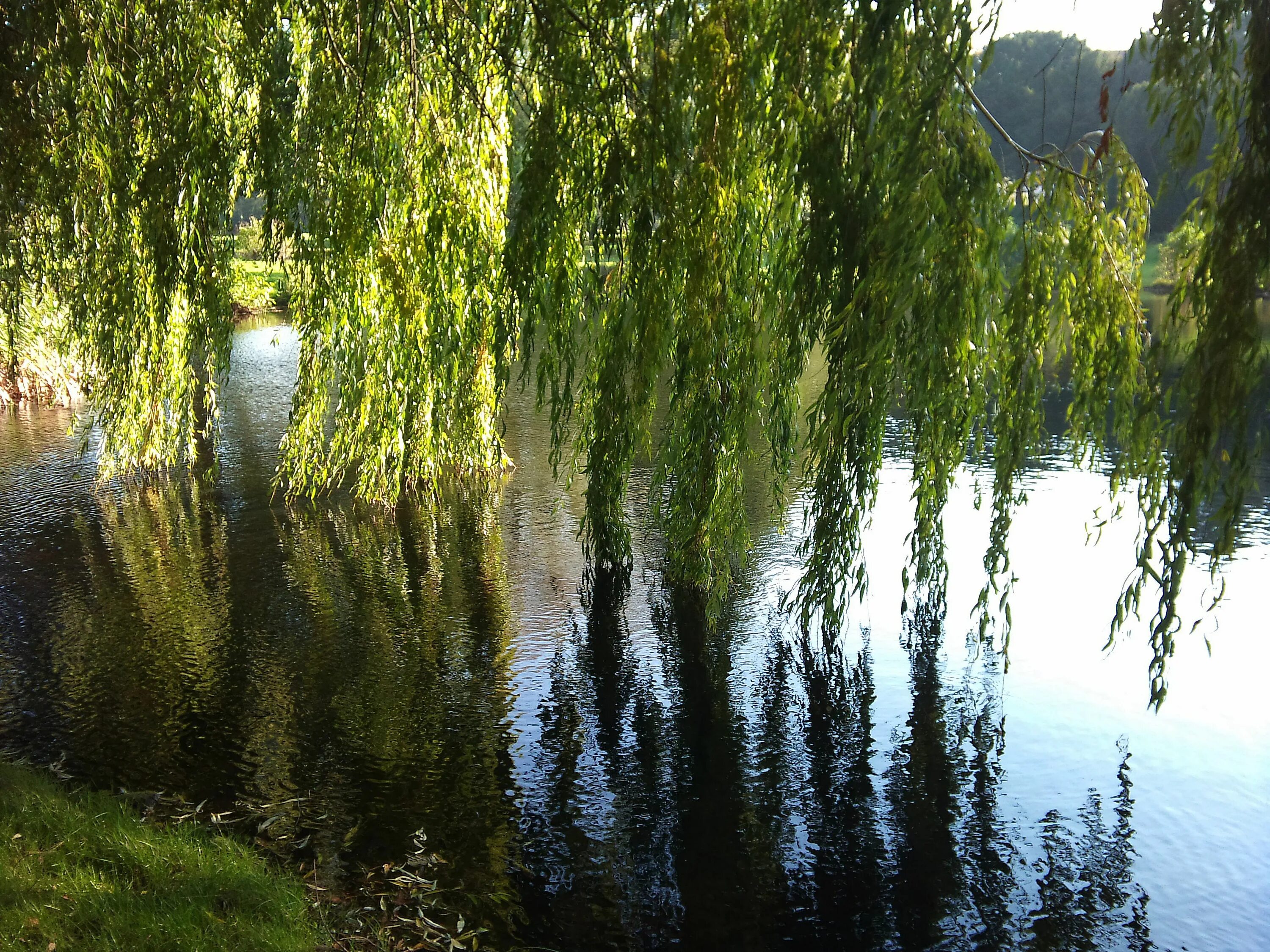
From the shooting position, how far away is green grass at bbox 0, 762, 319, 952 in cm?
320

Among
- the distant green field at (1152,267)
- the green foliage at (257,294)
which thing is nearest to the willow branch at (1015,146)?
the green foliage at (257,294)

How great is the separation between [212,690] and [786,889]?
3.42 metres

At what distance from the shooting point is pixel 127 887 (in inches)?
138

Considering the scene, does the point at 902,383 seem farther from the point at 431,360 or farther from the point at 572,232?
the point at 431,360

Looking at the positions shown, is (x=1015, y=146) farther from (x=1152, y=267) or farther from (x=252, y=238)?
(x=1152, y=267)

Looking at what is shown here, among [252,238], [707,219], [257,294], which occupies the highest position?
[252,238]

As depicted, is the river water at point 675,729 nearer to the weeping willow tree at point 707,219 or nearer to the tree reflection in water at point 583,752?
the tree reflection in water at point 583,752

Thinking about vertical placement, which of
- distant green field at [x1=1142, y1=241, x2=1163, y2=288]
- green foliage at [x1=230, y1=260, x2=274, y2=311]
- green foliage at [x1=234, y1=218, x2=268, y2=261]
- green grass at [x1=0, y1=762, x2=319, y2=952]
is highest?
distant green field at [x1=1142, y1=241, x2=1163, y2=288]

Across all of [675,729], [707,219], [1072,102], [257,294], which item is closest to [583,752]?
[675,729]

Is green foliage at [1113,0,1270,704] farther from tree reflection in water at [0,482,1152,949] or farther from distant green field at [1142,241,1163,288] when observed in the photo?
distant green field at [1142,241,1163,288]

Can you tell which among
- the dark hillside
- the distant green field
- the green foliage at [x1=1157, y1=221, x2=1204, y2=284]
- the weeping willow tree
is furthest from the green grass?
the distant green field

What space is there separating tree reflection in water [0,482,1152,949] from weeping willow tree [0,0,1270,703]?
2.43 ft

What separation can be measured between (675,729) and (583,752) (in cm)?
53

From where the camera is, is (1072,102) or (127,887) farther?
(1072,102)
